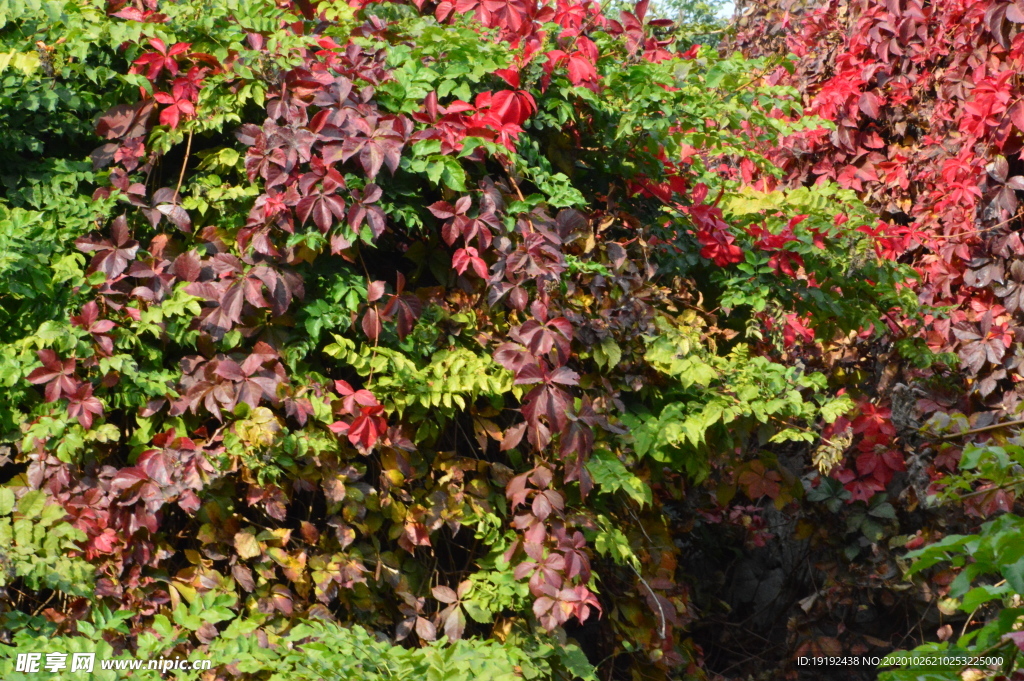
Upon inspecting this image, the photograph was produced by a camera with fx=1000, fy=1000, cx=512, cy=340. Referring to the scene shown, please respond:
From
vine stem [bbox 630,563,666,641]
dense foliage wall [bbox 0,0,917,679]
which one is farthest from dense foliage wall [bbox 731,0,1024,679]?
dense foliage wall [bbox 0,0,917,679]

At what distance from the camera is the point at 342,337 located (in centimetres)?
272

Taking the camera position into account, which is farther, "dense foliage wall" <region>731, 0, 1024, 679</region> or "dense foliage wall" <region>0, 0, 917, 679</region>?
"dense foliage wall" <region>731, 0, 1024, 679</region>

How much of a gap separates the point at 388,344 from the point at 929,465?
2181 millimetres

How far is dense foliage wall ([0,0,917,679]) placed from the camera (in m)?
2.58

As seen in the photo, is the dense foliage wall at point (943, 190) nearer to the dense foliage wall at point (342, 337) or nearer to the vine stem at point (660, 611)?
the vine stem at point (660, 611)

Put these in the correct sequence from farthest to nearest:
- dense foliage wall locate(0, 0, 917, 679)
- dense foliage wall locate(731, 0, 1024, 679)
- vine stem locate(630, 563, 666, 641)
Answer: dense foliage wall locate(731, 0, 1024, 679), vine stem locate(630, 563, 666, 641), dense foliage wall locate(0, 0, 917, 679)

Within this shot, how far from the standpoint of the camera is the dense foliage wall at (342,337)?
2582 millimetres

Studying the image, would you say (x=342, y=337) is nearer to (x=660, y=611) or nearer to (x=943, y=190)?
(x=660, y=611)

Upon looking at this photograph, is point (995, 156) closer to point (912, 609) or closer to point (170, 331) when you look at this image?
point (912, 609)

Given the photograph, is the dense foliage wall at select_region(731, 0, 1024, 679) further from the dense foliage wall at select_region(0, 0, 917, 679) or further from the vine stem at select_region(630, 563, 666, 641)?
the dense foliage wall at select_region(0, 0, 917, 679)

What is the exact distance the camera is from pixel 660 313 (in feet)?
9.87

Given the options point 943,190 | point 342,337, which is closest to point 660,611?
point 342,337

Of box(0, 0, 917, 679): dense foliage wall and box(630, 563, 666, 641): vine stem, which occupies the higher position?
box(0, 0, 917, 679): dense foliage wall

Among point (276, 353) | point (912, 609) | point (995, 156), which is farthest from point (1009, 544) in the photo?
point (912, 609)
